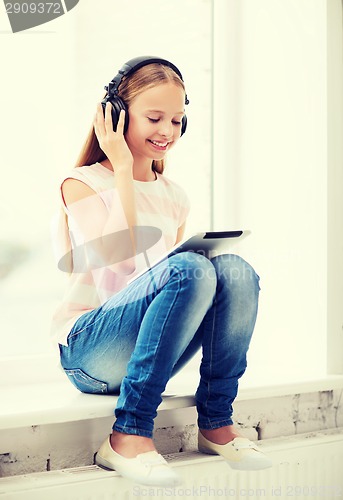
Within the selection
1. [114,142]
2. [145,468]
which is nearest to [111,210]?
[114,142]

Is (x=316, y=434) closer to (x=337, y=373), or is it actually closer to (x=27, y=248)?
(x=337, y=373)

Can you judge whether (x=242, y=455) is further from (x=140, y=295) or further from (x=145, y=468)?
(x=140, y=295)

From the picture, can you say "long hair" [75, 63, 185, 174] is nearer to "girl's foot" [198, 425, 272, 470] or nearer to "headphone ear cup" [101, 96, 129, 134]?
"headphone ear cup" [101, 96, 129, 134]

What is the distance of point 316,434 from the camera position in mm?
1647

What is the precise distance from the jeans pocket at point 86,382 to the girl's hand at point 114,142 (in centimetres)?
42

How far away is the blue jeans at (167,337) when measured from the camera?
120 cm

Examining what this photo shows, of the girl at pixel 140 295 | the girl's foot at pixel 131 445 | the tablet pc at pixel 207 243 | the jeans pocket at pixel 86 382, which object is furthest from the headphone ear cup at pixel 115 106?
the girl's foot at pixel 131 445

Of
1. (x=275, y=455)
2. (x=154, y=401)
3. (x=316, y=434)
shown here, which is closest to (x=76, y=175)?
(x=154, y=401)

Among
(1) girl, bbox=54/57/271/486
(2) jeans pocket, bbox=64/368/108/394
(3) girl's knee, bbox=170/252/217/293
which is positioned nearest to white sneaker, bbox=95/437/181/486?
(1) girl, bbox=54/57/271/486

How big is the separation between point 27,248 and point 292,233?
26.9 inches

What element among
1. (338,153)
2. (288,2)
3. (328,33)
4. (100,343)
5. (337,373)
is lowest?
(337,373)

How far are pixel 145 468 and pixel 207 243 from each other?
41cm

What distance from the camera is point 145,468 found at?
117cm

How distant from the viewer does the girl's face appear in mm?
1404
